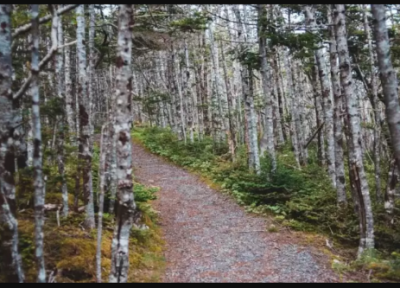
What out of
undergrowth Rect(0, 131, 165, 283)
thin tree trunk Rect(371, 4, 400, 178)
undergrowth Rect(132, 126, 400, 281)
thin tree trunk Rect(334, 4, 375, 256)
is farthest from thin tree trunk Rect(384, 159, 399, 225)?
undergrowth Rect(0, 131, 165, 283)

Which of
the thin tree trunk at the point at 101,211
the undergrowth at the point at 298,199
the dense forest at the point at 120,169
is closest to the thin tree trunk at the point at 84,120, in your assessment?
the dense forest at the point at 120,169

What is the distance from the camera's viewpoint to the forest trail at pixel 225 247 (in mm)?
7340

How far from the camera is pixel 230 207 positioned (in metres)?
11.9

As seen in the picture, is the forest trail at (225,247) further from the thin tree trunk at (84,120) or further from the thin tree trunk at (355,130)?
the thin tree trunk at (84,120)

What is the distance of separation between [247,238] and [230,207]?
259cm

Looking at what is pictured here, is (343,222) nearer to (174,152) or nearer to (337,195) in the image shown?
(337,195)

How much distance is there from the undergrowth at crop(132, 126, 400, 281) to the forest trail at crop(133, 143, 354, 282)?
2.16 feet

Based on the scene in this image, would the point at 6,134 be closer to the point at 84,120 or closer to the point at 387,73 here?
the point at 84,120

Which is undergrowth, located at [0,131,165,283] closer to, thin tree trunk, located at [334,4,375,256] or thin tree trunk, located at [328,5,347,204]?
thin tree trunk, located at [334,4,375,256]

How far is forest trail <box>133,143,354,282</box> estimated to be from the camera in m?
7.34

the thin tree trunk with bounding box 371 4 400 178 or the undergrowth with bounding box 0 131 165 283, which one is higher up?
the thin tree trunk with bounding box 371 4 400 178

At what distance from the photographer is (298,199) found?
11055mm

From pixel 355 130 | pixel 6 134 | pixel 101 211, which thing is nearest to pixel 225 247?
pixel 101 211

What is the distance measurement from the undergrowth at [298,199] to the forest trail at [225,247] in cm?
66
